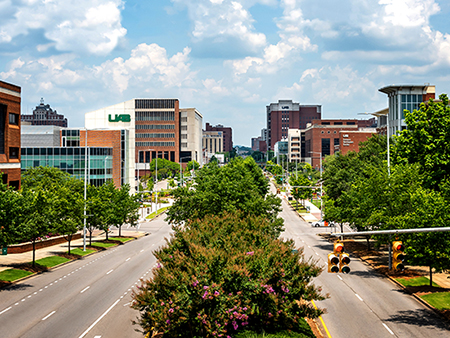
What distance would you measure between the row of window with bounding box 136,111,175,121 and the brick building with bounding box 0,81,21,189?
146329mm

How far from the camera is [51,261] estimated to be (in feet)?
143

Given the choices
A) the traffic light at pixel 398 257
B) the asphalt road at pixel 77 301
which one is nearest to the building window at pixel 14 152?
the asphalt road at pixel 77 301

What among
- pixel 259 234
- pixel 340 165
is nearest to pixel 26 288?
pixel 259 234

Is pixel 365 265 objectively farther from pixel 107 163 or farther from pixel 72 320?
pixel 107 163

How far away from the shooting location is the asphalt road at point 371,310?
2355cm

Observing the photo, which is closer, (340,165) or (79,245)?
(79,245)

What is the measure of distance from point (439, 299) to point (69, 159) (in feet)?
247

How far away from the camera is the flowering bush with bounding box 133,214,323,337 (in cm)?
1761

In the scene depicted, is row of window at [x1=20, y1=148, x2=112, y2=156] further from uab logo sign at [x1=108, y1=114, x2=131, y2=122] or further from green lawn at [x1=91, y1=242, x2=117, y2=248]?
uab logo sign at [x1=108, y1=114, x2=131, y2=122]

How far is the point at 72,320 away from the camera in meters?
24.7

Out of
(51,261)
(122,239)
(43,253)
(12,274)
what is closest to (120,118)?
(122,239)

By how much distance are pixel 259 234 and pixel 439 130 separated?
23567 mm

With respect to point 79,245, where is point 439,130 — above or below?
above

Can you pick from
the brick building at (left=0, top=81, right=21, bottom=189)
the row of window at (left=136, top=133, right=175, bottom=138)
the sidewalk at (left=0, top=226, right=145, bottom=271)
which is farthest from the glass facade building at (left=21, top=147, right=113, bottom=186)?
the row of window at (left=136, top=133, right=175, bottom=138)
